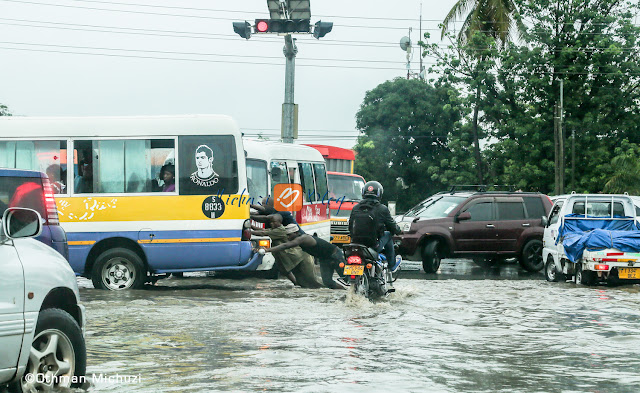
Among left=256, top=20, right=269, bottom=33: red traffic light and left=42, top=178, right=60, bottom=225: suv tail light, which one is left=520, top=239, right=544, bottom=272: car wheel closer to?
left=256, top=20, right=269, bottom=33: red traffic light

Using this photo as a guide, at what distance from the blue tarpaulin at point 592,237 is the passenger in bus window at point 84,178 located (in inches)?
337

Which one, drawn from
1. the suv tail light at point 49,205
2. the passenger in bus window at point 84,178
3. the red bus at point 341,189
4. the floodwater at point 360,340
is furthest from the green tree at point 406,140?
the suv tail light at point 49,205

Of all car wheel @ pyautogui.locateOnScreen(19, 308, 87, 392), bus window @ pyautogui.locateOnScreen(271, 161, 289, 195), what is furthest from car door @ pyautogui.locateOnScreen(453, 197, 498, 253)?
car wheel @ pyautogui.locateOnScreen(19, 308, 87, 392)

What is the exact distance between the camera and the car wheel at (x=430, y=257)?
70.0ft

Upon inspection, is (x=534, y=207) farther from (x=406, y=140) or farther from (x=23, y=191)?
(x=406, y=140)

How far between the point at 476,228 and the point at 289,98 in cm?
521

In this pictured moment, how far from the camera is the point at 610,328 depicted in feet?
37.5

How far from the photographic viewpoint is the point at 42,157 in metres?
15.1

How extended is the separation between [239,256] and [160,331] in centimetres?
471

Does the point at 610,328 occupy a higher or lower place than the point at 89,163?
lower

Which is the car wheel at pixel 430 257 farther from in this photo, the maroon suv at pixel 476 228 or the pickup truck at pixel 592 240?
the pickup truck at pixel 592 240

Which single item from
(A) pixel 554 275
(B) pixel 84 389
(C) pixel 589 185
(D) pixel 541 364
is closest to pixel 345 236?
(A) pixel 554 275

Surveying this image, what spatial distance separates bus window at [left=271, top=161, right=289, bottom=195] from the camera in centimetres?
1859

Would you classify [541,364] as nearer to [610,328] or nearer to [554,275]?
[610,328]
